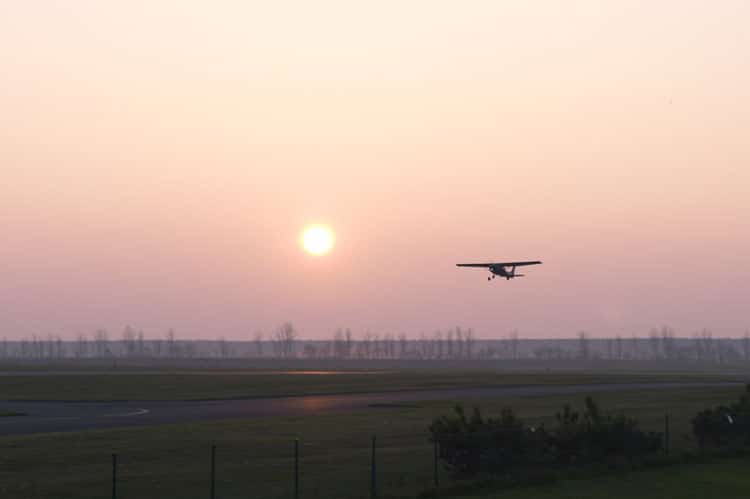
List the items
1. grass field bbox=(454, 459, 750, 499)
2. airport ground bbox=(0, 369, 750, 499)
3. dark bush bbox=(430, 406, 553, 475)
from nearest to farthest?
grass field bbox=(454, 459, 750, 499), airport ground bbox=(0, 369, 750, 499), dark bush bbox=(430, 406, 553, 475)

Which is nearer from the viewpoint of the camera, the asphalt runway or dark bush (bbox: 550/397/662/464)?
dark bush (bbox: 550/397/662/464)

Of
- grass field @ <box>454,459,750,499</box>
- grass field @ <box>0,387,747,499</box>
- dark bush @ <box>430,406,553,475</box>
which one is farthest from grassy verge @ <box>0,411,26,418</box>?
grass field @ <box>454,459,750,499</box>

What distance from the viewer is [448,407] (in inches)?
3258

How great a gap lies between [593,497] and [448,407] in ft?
153

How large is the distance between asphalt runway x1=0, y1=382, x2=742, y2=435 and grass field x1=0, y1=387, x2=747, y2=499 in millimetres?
5188

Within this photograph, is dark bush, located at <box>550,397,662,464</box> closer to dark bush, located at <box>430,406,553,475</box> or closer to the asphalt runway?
dark bush, located at <box>430,406,553,475</box>

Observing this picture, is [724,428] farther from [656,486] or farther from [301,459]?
[301,459]

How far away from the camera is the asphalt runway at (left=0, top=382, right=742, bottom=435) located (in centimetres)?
6875

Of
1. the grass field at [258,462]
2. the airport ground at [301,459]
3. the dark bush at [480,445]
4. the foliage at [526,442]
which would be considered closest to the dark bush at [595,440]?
the foliage at [526,442]

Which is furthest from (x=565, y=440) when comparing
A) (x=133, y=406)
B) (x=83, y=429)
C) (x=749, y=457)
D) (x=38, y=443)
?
(x=133, y=406)

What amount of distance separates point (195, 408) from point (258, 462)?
38.4 m

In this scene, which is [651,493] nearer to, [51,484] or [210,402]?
[51,484]

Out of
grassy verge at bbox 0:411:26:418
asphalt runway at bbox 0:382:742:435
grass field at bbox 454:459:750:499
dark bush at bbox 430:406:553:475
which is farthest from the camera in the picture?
grassy verge at bbox 0:411:26:418

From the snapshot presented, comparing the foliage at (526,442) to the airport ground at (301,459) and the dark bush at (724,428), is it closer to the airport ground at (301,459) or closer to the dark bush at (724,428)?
the airport ground at (301,459)
